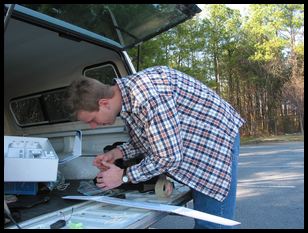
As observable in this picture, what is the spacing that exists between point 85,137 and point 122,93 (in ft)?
6.56

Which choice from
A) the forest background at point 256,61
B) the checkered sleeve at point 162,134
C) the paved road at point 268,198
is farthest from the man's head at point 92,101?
the forest background at point 256,61

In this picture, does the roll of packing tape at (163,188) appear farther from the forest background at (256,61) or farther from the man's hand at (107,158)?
the forest background at (256,61)

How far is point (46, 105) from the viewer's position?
5.44m

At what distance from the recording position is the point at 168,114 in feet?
8.05

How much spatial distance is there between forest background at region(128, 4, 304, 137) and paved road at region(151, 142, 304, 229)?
1254cm

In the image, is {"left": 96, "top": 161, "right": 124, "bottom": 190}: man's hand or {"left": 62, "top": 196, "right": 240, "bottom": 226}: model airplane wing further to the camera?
{"left": 96, "top": 161, "right": 124, "bottom": 190}: man's hand

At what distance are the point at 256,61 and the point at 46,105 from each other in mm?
22740

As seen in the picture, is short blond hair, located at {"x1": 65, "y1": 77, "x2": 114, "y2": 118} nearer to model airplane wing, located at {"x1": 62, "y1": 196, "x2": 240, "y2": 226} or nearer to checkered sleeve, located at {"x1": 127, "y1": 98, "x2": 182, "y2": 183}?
checkered sleeve, located at {"x1": 127, "y1": 98, "x2": 182, "y2": 183}

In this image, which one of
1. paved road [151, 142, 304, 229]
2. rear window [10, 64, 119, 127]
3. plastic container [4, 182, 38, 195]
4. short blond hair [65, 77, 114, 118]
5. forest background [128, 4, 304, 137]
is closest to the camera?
short blond hair [65, 77, 114, 118]

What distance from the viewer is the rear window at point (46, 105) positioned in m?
4.44

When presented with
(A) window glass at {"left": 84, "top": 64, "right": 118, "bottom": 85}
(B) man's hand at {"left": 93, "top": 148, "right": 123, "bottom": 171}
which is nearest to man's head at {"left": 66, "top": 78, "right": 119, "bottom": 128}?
(B) man's hand at {"left": 93, "top": 148, "right": 123, "bottom": 171}

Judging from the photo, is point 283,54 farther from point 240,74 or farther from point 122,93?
point 122,93

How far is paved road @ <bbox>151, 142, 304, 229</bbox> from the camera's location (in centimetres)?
530

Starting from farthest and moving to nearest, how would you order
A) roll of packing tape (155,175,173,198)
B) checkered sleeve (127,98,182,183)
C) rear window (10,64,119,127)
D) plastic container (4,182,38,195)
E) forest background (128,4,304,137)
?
forest background (128,4,304,137) → rear window (10,64,119,127) → plastic container (4,182,38,195) → roll of packing tape (155,175,173,198) → checkered sleeve (127,98,182,183)
